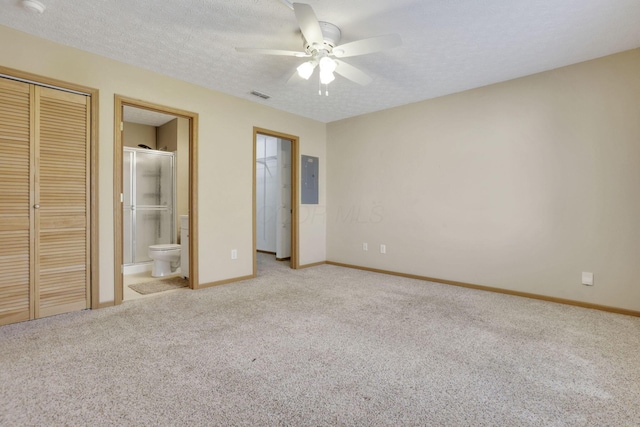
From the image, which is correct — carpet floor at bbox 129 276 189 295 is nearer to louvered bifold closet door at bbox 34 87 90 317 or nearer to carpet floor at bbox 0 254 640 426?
carpet floor at bbox 0 254 640 426

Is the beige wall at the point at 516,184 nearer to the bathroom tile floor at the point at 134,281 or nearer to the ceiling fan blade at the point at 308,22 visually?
the ceiling fan blade at the point at 308,22

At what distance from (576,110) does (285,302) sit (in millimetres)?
3394

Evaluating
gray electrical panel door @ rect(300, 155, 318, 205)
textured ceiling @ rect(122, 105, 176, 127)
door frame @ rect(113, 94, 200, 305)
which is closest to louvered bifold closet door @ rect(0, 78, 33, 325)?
door frame @ rect(113, 94, 200, 305)

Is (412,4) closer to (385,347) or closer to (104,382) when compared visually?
(385,347)

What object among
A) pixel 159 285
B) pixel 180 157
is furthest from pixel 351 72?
pixel 180 157

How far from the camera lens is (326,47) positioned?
7.46ft

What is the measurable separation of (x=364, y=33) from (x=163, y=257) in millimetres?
3692

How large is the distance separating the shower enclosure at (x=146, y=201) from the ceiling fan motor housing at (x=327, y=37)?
11.9ft

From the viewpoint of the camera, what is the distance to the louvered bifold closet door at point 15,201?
93.2 inches

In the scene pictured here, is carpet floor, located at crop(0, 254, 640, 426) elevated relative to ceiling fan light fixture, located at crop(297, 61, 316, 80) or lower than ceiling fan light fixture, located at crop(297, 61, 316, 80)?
lower

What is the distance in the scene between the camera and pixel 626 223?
106 inches

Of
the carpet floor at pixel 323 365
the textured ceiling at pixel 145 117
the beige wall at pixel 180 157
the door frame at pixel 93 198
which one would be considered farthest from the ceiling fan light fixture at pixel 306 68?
the beige wall at pixel 180 157

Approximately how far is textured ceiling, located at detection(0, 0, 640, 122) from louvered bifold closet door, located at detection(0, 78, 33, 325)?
607 millimetres

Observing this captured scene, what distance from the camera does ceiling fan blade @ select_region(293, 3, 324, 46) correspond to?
1778 mm
